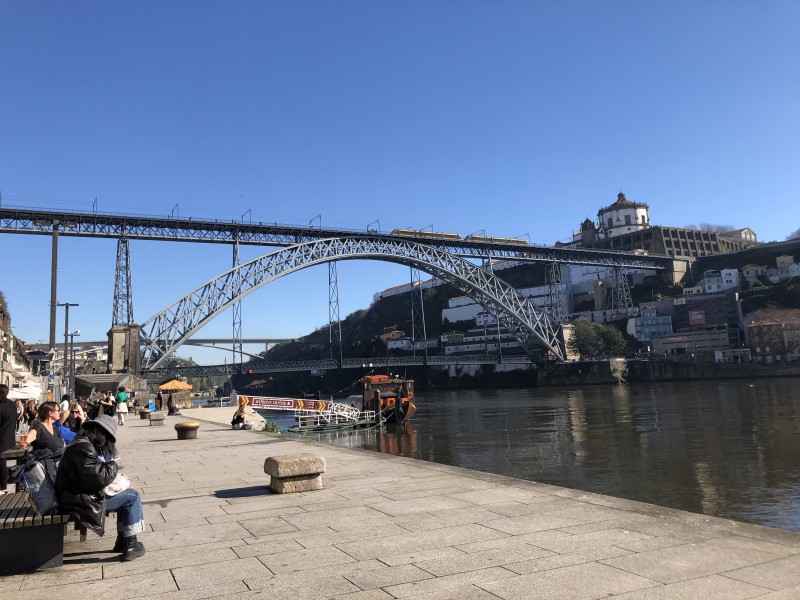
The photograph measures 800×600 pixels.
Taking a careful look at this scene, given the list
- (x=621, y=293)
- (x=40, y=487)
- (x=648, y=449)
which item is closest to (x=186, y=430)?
(x=40, y=487)

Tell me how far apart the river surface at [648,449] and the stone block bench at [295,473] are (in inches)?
295

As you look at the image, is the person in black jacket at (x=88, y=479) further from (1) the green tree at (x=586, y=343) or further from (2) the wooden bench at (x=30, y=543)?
(1) the green tree at (x=586, y=343)

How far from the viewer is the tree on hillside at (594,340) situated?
85.2 m

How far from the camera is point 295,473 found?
8.30 meters

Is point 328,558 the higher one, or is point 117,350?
point 117,350

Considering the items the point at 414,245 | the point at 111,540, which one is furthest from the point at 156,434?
the point at 414,245

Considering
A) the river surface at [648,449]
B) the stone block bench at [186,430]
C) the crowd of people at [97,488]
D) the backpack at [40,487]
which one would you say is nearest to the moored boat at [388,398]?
the river surface at [648,449]

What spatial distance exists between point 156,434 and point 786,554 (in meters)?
18.2

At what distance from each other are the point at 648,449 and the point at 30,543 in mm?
19633

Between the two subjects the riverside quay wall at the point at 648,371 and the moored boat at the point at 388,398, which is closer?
the moored boat at the point at 388,398

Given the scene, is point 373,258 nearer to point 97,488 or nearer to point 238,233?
point 238,233

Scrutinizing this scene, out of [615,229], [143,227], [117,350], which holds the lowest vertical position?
[117,350]

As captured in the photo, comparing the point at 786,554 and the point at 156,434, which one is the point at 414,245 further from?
the point at 786,554

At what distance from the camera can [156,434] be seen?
19.5 metres
